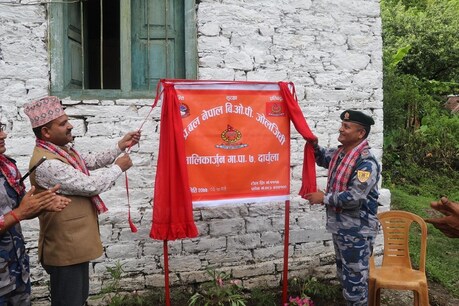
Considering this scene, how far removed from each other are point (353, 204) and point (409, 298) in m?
1.84

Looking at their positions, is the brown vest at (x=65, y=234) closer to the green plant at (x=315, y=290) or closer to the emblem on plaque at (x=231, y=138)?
the emblem on plaque at (x=231, y=138)

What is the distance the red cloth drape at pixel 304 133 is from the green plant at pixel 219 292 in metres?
1.18

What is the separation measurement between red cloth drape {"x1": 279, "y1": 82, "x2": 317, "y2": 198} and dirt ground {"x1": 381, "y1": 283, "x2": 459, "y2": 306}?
1.61 m

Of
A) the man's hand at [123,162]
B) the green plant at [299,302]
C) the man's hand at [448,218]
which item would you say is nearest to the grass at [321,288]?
the green plant at [299,302]

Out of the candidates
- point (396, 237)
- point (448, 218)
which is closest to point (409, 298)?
point (396, 237)

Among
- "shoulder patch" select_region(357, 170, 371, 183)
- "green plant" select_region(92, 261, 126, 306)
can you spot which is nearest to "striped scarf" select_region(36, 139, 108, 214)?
"green plant" select_region(92, 261, 126, 306)

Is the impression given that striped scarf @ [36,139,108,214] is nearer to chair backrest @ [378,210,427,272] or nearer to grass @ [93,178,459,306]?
grass @ [93,178,459,306]

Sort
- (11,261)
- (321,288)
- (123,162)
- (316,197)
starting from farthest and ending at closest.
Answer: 1. (321,288)
2. (316,197)
3. (123,162)
4. (11,261)

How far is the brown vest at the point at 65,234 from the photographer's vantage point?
2.87 meters

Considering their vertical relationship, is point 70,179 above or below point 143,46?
below

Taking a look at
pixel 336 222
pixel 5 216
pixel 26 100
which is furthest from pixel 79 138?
pixel 336 222

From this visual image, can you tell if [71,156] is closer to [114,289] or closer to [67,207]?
[67,207]

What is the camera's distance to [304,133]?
378 cm

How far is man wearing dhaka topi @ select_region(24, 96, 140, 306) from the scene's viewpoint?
282 cm
